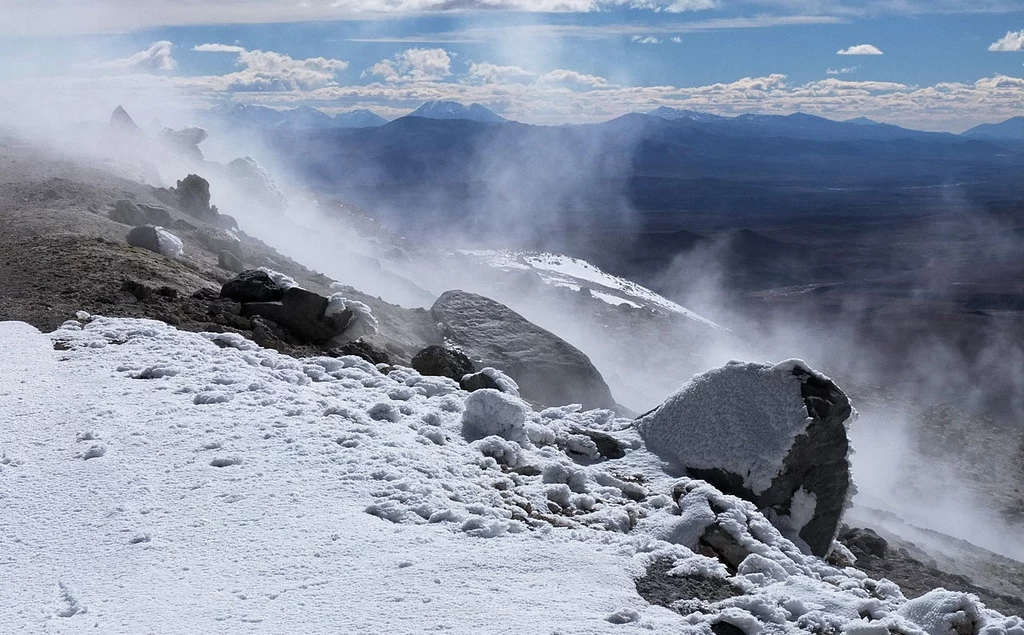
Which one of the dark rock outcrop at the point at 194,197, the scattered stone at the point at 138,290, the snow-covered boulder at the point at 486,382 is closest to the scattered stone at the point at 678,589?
the snow-covered boulder at the point at 486,382

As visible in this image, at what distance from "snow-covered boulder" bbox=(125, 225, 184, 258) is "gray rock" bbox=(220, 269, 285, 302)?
3.00 metres

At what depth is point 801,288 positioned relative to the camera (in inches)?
4392

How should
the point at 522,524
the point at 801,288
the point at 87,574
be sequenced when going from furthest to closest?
the point at 801,288 < the point at 522,524 < the point at 87,574

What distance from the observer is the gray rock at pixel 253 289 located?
12164 mm

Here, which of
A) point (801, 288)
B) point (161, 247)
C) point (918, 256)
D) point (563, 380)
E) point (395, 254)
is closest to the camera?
point (161, 247)

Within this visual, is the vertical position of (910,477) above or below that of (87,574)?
below

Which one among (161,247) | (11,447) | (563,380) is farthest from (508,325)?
(11,447)

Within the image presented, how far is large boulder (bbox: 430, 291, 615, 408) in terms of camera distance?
16.0m

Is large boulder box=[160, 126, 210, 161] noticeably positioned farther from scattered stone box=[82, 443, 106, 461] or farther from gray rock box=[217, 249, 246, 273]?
scattered stone box=[82, 443, 106, 461]

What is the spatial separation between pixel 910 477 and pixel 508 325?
21.6m

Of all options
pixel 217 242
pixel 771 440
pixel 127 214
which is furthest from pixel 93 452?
pixel 217 242

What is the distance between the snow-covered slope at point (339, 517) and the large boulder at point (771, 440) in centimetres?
51

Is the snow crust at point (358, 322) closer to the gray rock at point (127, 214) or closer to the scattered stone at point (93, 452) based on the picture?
the scattered stone at point (93, 452)

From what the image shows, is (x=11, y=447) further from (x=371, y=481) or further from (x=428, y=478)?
(x=428, y=478)
